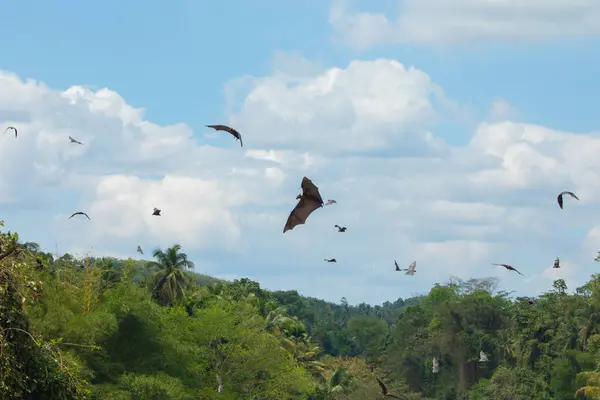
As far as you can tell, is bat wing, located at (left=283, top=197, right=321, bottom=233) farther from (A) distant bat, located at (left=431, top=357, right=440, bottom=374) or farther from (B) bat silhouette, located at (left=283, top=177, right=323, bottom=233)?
(A) distant bat, located at (left=431, top=357, right=440, bottom=374)

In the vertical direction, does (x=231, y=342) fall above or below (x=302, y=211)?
below

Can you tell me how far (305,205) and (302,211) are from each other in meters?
0.14

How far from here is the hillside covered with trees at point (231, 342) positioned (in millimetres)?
15758

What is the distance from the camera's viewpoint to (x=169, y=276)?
2557 inches

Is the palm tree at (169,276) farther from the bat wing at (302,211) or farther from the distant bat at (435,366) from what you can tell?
the bat wing at (302,211)

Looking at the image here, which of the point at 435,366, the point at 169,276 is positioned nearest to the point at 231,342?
the point at 169,276

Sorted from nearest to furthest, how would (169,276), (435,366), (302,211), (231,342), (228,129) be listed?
1. (228,129)
2. (302,211)
3. (231,342)
4. (169,276)
5. (435,366)

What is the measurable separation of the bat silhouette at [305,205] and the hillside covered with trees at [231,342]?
5.26 metres

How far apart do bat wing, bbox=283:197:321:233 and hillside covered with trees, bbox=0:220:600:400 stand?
523 centimetres

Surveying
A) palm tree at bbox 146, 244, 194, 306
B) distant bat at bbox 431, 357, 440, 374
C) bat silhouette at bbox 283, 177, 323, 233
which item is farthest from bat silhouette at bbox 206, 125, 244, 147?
distant bat at bbox 431, 357, 440, 374

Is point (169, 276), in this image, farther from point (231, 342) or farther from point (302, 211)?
point (302, 211)

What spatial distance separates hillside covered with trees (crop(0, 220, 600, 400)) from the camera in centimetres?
1576

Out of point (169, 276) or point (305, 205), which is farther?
point (169, 276)

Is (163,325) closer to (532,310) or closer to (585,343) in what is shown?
(585,343)
